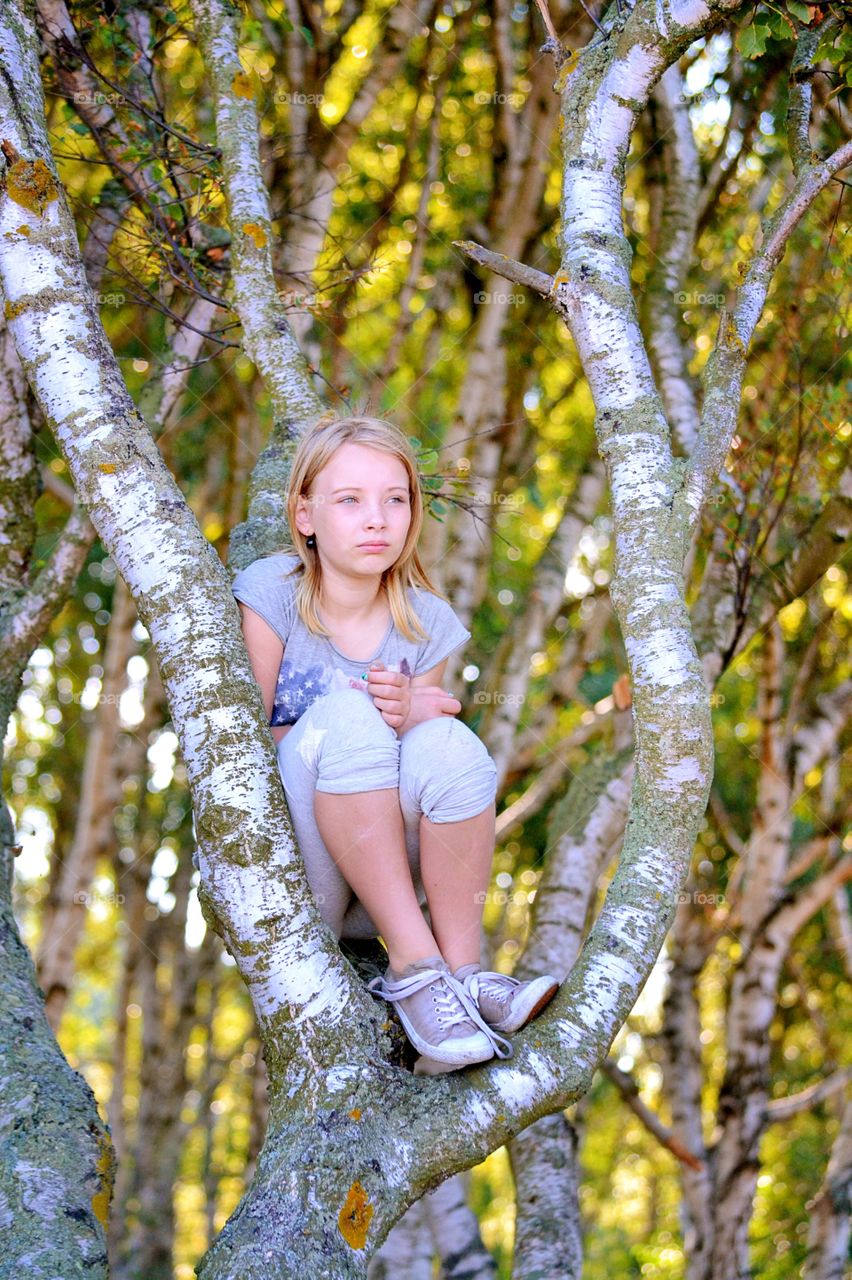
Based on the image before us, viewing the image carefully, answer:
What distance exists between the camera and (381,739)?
2367 millimetres

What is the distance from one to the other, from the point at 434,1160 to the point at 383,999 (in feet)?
1.21

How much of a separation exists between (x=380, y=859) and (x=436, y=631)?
2.65 ft

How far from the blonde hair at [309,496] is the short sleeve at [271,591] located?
25mm

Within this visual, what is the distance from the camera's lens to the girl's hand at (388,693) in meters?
2.67

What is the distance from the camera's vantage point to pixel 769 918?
248 inches

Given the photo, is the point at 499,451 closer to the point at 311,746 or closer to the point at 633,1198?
the point at 311,746

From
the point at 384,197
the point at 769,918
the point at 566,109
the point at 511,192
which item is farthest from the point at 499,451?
the point at 566,109
